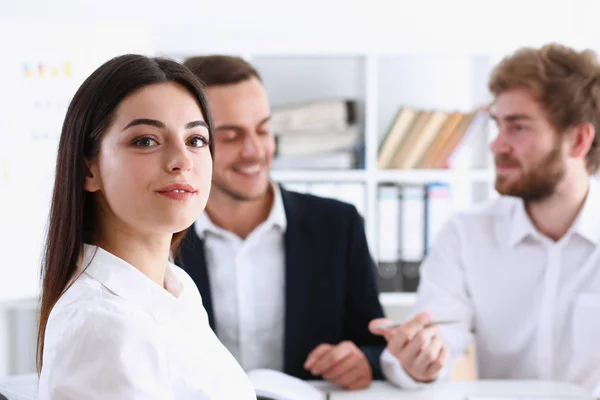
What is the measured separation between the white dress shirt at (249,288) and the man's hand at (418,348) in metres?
0.38

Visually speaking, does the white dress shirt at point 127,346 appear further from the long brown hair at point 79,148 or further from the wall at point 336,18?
the wall at point 336,18

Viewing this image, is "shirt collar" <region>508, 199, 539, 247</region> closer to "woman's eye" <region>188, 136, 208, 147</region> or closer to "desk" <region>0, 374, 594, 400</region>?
"desk" <region>0, 374, 594, 400</region>

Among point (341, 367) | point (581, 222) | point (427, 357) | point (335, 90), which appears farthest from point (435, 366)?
point (335, 90)

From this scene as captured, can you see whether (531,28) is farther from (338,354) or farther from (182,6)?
(338,354)

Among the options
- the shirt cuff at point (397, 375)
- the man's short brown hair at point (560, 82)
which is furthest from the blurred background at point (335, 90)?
the shirt cuff at point (397, 375)

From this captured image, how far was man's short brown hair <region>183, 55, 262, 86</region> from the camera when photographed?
6.23ft

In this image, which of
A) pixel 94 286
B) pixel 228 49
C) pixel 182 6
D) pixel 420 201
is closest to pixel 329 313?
pixel 94 286

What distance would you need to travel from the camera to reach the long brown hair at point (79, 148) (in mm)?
980

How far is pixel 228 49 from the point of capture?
315cm

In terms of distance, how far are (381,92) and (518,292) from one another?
1627 millimetres

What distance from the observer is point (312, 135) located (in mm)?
3133

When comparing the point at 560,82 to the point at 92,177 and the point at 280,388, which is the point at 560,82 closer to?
the point at 280,388

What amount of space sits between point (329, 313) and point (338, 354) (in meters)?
0.30

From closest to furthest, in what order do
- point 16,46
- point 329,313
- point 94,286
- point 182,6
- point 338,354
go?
point 94,286 < point 338,354 < point 329,313 < point 16,46 < point 182,6
